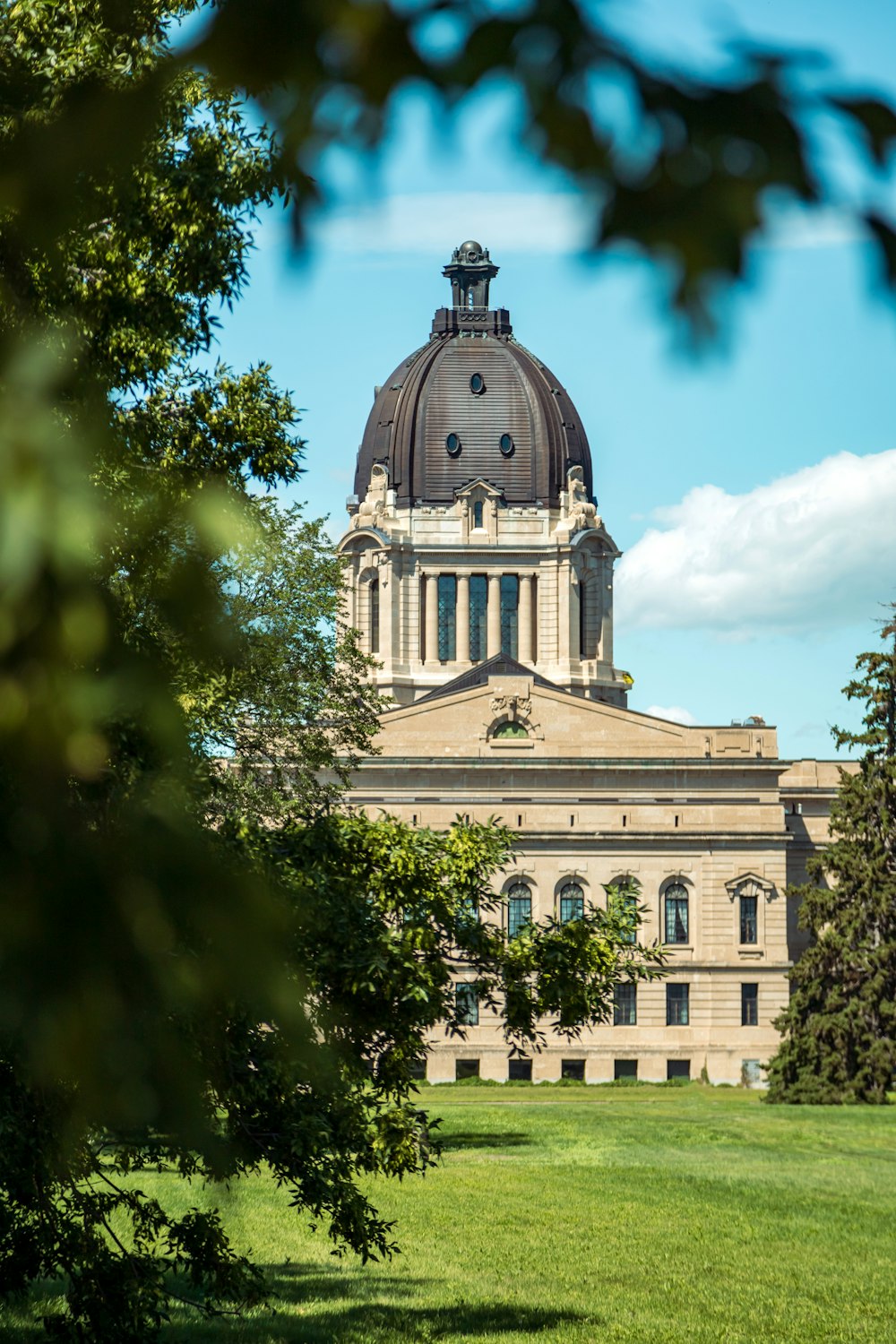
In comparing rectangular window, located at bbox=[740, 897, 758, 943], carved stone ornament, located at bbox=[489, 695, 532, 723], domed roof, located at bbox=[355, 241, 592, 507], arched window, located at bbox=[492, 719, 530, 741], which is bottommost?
rectangular window, located at bbox=[740, 897, 758, 943]

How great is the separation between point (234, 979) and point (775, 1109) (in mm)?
51619

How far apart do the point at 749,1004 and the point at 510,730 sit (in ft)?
47.8

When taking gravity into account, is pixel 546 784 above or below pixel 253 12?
above

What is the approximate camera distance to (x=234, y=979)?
1.84 meters

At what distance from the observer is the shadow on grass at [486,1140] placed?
123 feet

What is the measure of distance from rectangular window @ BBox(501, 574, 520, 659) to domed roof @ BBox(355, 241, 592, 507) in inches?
183

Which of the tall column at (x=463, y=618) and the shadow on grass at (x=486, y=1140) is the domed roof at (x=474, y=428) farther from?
the shadow on grass at (x=486, y=1140)

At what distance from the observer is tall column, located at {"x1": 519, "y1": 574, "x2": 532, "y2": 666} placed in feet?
302

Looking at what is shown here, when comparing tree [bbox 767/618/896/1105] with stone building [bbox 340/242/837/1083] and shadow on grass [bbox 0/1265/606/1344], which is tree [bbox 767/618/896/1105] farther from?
shadow on grass [bbox 0/1265/606/1344]

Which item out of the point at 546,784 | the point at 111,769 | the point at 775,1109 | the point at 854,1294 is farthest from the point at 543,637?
the point at 111,769

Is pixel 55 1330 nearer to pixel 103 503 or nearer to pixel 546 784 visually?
pixel 103 503

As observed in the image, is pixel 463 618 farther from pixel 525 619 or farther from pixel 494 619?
pixel 525 619

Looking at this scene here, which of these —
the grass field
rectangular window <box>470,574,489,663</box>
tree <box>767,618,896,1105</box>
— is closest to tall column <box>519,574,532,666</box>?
rectangular window <box>470,574,489,663</box>

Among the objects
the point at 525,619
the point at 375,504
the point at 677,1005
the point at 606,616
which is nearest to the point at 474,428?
the point at 375,504
